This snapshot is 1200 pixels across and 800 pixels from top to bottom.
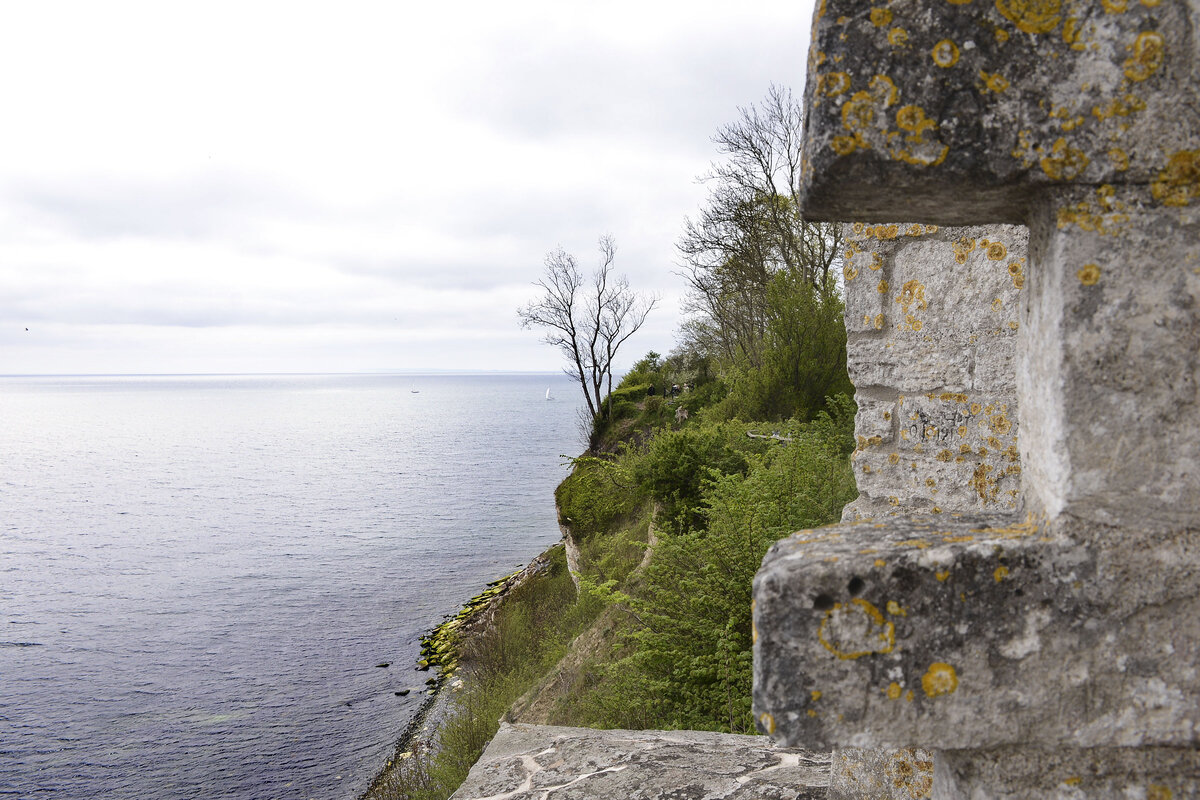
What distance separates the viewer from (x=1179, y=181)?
1032 mm

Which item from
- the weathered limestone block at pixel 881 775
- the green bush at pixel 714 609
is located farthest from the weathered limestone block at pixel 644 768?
the green bush at pixel 714 609

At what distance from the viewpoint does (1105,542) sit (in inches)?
42.9

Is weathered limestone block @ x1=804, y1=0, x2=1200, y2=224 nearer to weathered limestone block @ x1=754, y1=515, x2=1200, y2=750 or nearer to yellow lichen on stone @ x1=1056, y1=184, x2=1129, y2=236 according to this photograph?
yellow lichen on stone @ x1=1056, y1=184, x2=1129, y2=236

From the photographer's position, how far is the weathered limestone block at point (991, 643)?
108 cm

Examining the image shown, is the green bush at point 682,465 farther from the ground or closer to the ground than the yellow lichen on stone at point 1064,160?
closer to the ground

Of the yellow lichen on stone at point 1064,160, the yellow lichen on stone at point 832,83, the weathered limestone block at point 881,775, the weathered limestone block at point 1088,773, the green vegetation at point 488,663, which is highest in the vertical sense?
the yellow lichen on stone at point 832,83

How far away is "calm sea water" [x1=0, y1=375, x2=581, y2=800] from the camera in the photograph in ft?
43.7

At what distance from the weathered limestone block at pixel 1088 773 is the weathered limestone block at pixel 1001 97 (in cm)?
82

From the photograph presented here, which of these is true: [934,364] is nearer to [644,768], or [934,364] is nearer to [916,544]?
[916,544]

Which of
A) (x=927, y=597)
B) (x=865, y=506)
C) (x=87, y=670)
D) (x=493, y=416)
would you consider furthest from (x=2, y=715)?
(x=493, y=416)

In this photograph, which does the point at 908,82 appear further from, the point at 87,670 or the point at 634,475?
the point at 87,670

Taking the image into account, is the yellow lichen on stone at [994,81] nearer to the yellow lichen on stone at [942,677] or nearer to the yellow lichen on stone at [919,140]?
the yellow lichen on stone at [919,140]

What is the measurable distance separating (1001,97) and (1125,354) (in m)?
0.41

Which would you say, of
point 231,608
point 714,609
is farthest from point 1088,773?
point 231,608
